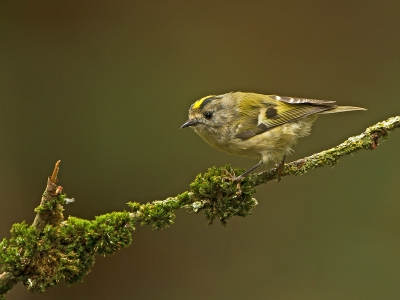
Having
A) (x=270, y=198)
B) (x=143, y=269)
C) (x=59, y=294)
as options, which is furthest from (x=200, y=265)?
(x=59, y=294)

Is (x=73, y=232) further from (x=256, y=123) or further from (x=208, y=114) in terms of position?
(x=256, y=123)

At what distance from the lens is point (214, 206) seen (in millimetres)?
2590

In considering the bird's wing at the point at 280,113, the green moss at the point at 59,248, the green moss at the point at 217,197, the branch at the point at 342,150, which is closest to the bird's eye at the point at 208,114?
the bird's wing at the point at 280,113

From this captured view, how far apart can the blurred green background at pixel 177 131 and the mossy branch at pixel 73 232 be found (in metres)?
2.92

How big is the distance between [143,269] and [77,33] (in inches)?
109

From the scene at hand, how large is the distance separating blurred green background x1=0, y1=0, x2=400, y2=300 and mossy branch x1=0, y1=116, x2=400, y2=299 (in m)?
2.92

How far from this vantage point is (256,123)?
3506 mm

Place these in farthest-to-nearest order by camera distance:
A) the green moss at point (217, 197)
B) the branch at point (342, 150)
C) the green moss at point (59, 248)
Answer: the branch at point (342, 150) → the green moss at point (217, 197) → the green moss at point (59, 248)

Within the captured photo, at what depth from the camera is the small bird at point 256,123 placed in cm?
336

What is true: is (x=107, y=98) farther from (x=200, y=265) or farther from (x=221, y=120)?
(x=221, y=120)

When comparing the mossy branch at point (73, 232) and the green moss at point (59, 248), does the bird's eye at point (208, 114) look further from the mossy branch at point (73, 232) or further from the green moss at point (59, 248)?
the green moss at point (59, 248)

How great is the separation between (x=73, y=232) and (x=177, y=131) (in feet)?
12.0

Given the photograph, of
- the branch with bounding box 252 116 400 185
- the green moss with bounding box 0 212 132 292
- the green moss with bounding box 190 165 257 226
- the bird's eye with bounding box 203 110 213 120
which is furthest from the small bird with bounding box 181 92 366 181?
the green moss with bounding box 0 212 132 292

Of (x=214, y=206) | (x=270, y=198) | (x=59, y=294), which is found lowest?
(x=214, y=206)
